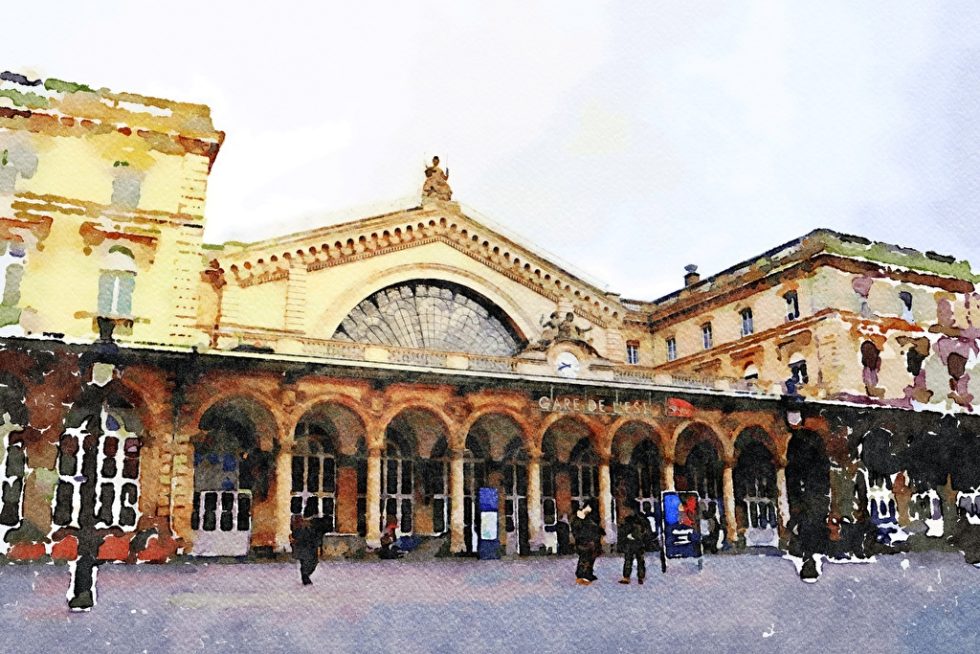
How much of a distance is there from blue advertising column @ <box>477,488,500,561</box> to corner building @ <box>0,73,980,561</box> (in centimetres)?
129

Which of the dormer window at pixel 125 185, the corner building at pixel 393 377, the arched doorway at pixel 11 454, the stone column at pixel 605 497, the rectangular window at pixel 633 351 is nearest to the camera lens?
the arched doorway at pixel 11 454

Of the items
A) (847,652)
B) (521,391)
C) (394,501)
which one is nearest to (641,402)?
(521,391)

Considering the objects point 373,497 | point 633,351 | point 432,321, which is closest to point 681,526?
point 373,497

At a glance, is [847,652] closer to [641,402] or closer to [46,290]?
[641,402]

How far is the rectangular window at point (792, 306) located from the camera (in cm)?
3319

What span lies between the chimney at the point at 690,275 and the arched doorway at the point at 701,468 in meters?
12.3

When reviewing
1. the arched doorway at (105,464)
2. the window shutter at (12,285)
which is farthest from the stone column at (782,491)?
the window shutter at (12,285)

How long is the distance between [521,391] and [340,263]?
8.49 m

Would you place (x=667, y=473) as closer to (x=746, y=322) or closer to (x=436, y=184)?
(x=746, y=322)

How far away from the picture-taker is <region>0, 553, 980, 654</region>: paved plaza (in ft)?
37.7

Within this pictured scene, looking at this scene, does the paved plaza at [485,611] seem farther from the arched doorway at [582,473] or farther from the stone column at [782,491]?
the stone column at [782,491]

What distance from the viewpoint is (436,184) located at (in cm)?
3338

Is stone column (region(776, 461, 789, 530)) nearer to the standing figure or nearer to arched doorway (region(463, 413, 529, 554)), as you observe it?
arched doorway (region(463, 413, 529, 554))

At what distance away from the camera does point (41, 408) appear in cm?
2091
